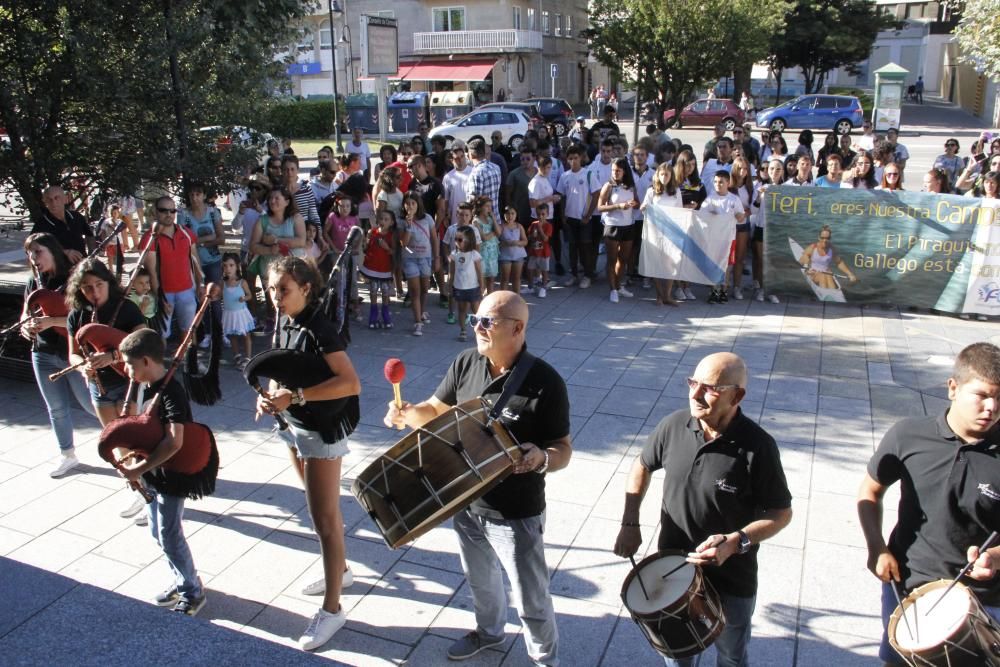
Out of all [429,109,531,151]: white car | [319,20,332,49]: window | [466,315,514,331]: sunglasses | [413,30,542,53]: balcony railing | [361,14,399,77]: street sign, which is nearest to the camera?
[466,315,514,331]: sunglasses

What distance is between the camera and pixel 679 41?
755 inches

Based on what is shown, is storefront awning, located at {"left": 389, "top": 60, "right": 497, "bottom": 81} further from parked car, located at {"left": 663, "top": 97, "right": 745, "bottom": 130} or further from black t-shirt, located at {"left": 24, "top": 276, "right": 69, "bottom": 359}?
black t-shirt, located at {"left": 24, "top": 276, "right": 69, "bottom": 359}

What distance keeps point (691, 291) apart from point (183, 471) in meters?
8.06

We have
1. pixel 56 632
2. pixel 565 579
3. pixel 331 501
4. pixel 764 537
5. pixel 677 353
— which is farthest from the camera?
pixel 677 353

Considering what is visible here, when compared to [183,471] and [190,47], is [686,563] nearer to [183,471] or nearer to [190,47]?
[183,471]

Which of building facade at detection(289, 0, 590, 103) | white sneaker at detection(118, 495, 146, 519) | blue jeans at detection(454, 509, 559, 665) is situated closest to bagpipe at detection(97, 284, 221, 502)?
white sneaker at detection(118, 495, 146, 519)

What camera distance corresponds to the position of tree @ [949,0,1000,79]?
39.5ft

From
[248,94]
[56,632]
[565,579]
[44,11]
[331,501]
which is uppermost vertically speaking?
[44,11]

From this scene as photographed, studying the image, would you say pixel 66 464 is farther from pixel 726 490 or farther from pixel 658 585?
pixel 726 490

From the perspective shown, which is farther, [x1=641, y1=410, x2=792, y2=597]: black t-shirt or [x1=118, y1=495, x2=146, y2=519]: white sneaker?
[x1=118, y1=495, x2=146, y2=519]: white sneaker

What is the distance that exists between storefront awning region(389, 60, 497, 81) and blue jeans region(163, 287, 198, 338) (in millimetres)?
38190

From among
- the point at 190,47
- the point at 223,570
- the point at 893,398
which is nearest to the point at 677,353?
the point at 893,398

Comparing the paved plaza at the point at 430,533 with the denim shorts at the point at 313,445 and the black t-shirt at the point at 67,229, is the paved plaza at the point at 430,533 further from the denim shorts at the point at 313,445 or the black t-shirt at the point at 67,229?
the black t-shirt at the point at 67,229

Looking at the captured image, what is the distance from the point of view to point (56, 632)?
2566 millimetres
